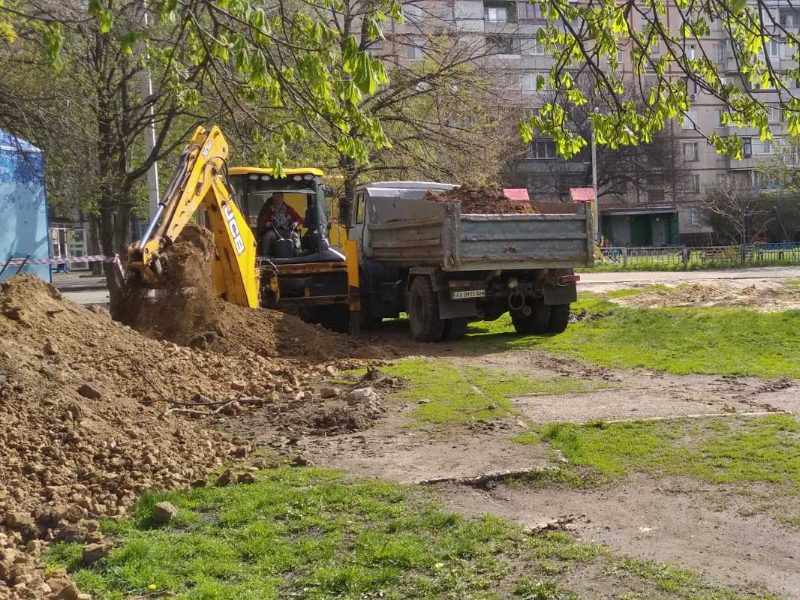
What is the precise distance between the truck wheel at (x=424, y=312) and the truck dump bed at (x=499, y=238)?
0.37 metres

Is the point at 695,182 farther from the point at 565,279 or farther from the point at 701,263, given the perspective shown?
the point at 565,279

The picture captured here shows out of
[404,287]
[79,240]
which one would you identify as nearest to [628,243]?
[79,240]

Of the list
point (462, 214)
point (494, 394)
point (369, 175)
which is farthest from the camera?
point (369, 175)

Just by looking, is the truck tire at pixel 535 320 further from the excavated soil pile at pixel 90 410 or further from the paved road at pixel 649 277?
the paved road at pixel 649 277

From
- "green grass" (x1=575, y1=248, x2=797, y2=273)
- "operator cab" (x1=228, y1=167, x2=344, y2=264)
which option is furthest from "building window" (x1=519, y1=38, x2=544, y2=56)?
"green grass" (x1=575, y1=248, x2=797, y2=273)

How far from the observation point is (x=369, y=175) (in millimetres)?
Result: 22781

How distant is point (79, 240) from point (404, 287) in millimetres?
51282

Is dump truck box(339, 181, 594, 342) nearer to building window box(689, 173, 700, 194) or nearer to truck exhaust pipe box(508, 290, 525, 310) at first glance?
truck exhaust pipe box(508, 290, 525, 310)

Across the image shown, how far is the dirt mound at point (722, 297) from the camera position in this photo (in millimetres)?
17656

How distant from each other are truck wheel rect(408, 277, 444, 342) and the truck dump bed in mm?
369

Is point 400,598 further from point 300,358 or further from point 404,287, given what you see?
point 404,287

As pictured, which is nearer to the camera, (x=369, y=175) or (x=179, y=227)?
(x=179, y=227)

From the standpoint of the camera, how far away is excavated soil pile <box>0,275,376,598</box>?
543 centimetres

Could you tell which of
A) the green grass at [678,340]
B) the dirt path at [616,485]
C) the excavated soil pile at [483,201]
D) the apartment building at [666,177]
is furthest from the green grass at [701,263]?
the dirt path at [616,485]
